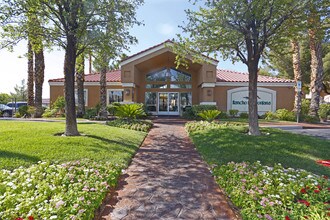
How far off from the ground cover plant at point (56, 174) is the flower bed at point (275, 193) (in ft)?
7.83

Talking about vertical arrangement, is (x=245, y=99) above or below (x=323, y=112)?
above

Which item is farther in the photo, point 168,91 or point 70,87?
point 168,91

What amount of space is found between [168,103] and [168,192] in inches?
730

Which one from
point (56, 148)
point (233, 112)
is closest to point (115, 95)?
point (233, 112)

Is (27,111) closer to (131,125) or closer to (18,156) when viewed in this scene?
(131,125)

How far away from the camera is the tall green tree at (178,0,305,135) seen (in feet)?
26.5

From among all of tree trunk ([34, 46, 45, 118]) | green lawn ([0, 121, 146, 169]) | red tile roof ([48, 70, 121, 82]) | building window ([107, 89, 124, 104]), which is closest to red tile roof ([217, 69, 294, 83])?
building window ([107, 89, 124, 104])

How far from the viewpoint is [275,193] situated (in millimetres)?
3955

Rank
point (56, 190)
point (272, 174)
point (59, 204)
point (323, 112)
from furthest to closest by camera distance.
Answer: point (323, 112), point (272, 174), point (56, 190), point (59, 204)

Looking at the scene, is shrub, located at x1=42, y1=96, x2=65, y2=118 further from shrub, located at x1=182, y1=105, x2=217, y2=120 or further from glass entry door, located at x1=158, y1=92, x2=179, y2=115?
shrub, located at x1=182, y1=105, x2=217, y2=120

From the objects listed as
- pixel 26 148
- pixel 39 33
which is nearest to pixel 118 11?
pixel 39 33

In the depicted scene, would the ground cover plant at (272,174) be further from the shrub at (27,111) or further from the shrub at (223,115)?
the shrub at (27,111)

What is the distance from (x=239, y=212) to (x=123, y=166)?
3137 mm

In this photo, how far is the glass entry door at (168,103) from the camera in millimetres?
22781
